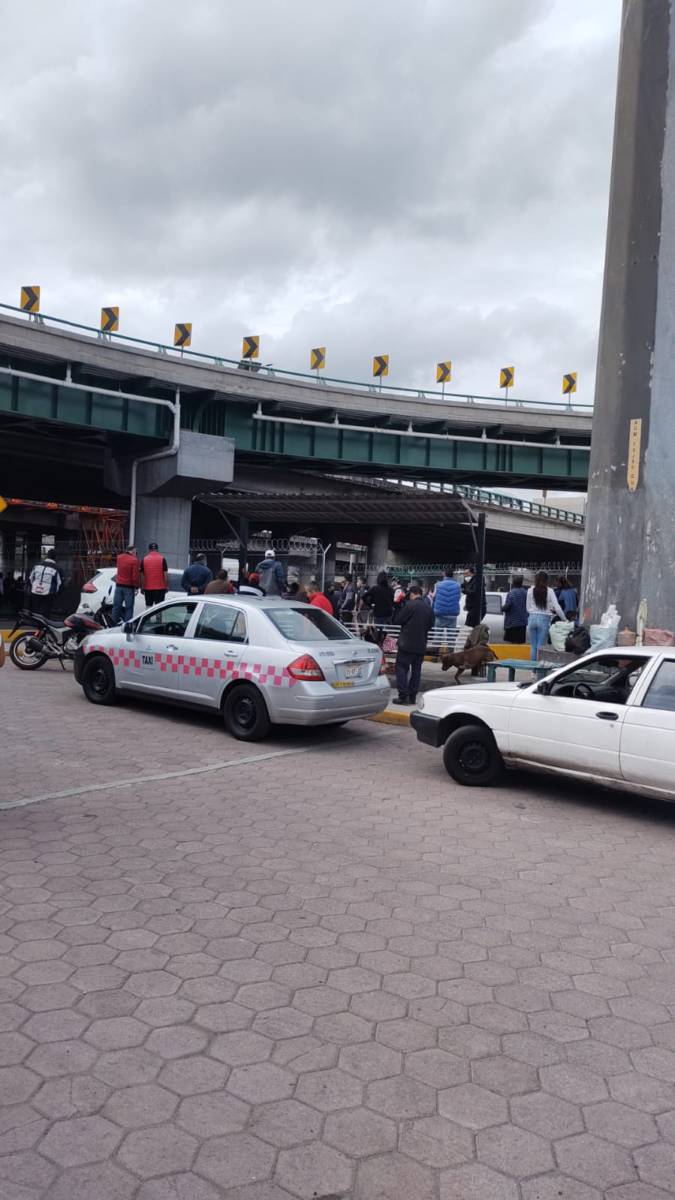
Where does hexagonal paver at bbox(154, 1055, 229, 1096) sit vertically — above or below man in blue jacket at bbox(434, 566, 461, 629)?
below

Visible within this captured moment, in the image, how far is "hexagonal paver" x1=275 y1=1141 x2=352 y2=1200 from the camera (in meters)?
2.48

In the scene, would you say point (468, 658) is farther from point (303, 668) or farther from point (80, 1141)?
point (80, 1141)

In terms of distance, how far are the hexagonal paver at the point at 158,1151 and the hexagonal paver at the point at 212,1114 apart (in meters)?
0.05

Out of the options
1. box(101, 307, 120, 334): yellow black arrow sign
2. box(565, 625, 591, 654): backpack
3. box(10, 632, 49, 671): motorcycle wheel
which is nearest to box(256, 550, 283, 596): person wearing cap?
box(10, 632, 49, 671): motorcycle wheel

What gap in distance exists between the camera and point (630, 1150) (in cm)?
271

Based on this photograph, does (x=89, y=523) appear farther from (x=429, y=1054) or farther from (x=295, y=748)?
(x=429, y=1054)

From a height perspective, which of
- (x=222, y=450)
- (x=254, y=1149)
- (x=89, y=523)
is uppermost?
(x=222, y=450)

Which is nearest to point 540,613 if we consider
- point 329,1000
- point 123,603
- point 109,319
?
point 123,603

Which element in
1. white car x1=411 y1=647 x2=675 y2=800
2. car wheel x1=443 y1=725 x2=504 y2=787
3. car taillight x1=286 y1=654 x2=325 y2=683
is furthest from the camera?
car taillight x1=286 y1=654 x2=325 y2=683

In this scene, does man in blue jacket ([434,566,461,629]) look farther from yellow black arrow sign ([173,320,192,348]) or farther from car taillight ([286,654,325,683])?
yellow black arrow sign ([173,320,192,348])

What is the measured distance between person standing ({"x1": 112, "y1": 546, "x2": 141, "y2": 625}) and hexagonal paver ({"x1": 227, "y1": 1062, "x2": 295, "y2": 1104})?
12940 millimetres

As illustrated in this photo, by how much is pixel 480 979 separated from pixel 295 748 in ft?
17.4

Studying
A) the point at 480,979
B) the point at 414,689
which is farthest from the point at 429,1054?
the point at 414,689

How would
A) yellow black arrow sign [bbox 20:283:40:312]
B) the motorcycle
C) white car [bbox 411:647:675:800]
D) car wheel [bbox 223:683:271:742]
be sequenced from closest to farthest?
white car [bbox 411:647:675:800]
car wheel [bbox 223:683:271:742]
the motorcycle
yellow black arrow sign [bbox 20:283:40:312]
